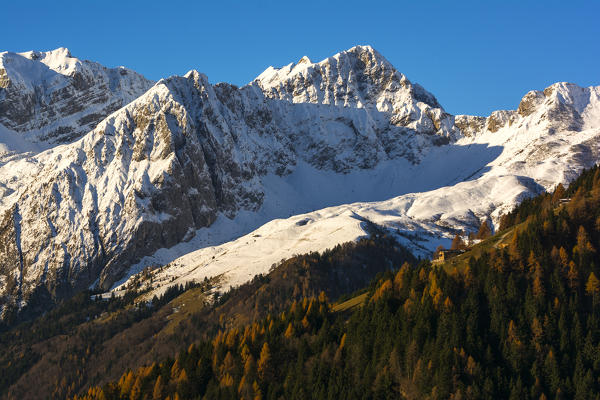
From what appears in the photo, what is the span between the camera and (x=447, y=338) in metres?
122

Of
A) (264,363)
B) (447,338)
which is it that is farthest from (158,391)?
(447,338)

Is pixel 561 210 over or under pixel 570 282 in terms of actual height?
over

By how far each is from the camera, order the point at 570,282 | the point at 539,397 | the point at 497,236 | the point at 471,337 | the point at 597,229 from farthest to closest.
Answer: the point at 497,236 < the point at 597,229 < the point at 570,282 < the point at 471,337 < the point at 539,397

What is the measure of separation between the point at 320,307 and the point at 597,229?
59995 mm

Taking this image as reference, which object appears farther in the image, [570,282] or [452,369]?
[570,282]

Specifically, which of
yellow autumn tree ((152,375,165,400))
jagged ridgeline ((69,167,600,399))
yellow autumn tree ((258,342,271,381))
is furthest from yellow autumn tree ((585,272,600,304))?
yellow autumn tree ((152,375,165,400))

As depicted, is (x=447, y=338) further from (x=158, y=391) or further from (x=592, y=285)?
(x=158, y=391)

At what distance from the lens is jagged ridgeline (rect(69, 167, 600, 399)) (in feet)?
376

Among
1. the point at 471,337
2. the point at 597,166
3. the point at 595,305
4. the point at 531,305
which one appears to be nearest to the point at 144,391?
the point at 471,337

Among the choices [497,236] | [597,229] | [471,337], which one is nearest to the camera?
[471,337]

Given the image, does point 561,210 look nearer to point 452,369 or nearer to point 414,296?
point 414,296

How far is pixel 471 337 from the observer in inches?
4781

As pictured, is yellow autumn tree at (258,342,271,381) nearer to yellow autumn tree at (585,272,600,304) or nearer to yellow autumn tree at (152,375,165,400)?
yellow autumn tree at (152,375,165,400)

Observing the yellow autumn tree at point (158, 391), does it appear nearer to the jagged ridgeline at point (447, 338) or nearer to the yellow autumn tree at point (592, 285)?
the jagged ridgeline at point (447, 338)
